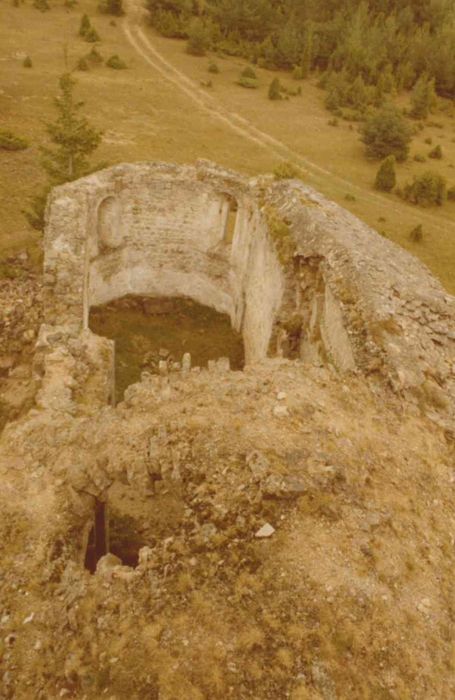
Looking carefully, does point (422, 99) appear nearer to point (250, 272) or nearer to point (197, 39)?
point (197, 39)

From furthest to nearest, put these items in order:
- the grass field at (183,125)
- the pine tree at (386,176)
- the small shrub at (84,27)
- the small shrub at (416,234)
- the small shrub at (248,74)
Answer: the small shrub at (84,27), the small shrub at (248,74), the pine tree at (386,176), the grass field at (183,125), the small shrub at (416,234)

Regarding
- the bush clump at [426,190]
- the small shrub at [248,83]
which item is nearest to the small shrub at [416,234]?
the bush clump at [426,190]

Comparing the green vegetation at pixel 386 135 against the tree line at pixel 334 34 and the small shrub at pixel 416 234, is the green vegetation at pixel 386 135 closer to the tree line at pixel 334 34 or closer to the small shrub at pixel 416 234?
the small shrub at pixel 416 234

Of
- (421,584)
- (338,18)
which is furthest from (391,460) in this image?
(338,18)

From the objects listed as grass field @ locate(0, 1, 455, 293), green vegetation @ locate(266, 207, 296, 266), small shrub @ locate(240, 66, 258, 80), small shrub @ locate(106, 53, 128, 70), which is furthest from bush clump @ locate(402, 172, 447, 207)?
small shrub @ locate(106, 53, 128, 70)

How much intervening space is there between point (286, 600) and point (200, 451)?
228 cm

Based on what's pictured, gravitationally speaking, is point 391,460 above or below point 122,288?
above

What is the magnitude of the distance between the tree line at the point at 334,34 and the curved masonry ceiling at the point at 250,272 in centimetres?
4179

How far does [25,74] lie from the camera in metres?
42.8

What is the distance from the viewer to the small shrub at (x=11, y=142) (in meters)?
31.1

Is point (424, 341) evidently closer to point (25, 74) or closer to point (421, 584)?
point (421, 584)

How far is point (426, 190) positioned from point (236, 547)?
33.3 m

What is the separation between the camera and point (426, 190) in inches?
1372

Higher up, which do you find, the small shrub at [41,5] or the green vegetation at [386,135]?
the small shrub at [41,5]
